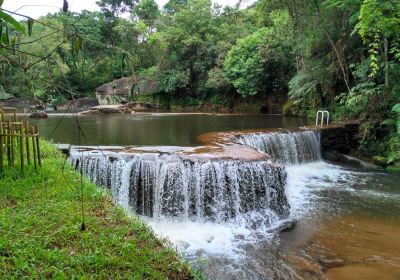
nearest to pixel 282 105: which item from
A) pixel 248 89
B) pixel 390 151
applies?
pixel 248 89

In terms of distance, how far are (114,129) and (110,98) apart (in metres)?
15.3

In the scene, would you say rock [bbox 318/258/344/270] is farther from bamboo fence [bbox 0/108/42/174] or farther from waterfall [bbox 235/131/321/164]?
waterfall [bbox 235/131/321/164]

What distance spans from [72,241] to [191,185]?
4.34m

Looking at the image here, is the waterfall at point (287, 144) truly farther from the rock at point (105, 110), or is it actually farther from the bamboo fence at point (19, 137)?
the rock at point (105, 110)

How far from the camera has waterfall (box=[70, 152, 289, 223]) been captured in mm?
7711

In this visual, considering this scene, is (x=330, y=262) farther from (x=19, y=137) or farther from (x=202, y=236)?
(x=19, y=137)

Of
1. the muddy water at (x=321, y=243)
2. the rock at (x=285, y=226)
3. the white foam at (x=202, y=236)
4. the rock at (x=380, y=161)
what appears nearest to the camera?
the muddy water at (x=321, y=243)

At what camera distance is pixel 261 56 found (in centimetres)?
2094

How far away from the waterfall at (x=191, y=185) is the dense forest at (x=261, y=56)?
7.45 feet

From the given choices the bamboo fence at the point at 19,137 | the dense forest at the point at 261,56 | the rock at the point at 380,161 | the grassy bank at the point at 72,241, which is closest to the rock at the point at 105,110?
the dense forest at the point at 261,56

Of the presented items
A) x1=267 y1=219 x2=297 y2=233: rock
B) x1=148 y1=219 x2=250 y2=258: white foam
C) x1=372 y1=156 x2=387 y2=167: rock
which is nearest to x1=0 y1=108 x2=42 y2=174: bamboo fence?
x1=148 y1=219 x2=250 y2=258: white foam

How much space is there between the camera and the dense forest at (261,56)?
10.0 m

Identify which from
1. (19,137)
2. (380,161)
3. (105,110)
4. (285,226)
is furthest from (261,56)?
(19,137)

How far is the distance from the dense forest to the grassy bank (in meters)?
1.44
